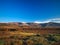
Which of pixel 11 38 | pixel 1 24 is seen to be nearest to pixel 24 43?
pixel 11 38

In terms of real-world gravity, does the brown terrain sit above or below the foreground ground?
above

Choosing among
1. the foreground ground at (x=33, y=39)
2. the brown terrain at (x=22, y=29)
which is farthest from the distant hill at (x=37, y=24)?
the foreground ground at (x=33, y=39)

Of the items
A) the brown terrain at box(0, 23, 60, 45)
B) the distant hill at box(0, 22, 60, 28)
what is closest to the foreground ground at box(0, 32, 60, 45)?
the brown terrain at box(0, 23, 60, 45)

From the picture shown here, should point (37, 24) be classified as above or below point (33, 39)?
above

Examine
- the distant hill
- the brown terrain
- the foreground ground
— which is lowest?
the foreground ground

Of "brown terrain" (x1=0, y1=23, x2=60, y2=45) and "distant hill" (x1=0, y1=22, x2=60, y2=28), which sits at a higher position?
"distant hill" (x1=0, y1=22, x2=60, y2=28)

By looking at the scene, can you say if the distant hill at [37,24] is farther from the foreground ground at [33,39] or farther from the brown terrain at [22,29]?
Answer: the foreground ground at [33,39]

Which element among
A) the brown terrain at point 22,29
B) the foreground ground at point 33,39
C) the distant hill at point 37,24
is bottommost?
the foreground ground at point 33,39

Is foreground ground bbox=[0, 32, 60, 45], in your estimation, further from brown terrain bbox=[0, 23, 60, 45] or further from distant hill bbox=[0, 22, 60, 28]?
distant hill bbox=[0, 22, 60, 28]

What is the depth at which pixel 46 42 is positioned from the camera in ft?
8.92

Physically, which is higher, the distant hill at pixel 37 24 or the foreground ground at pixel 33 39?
the distant hill at pixel 37 24

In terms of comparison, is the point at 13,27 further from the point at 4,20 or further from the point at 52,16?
the point at 52,16

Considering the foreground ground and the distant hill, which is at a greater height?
the distant hill

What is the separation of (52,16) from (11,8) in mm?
785
